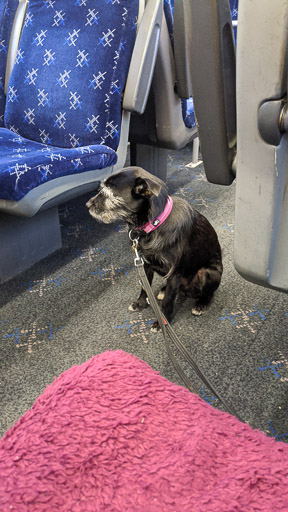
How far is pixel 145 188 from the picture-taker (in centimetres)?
144

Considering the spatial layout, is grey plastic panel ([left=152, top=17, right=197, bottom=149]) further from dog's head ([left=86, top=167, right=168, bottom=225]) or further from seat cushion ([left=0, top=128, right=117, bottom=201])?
dog's head ([left=86, top=167, right=168, bottom=225])

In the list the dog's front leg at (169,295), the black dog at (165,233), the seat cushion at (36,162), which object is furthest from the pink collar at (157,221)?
the seat cushion at (36,162)

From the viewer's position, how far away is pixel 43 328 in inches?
64.5

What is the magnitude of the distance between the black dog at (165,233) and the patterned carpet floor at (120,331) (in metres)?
0.11

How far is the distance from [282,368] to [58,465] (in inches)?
37.8

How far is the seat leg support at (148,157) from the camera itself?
8.47 feet

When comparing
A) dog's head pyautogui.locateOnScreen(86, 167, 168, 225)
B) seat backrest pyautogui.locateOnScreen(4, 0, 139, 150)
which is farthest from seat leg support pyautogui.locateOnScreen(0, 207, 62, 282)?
dog's head pyautogui.locateOnScreen(86, 167, 168, 225)

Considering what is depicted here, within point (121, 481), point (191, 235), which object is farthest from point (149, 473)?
point (191, 235)

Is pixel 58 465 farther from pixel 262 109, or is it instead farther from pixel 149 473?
pixel 262 109

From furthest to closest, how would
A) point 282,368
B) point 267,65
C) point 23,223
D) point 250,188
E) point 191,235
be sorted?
point 23,223, point 191,235, point 282,368, point 250,188, point 267,65

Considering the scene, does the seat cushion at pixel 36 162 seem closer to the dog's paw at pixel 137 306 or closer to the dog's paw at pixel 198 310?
the dog's paw at pixel 137 306

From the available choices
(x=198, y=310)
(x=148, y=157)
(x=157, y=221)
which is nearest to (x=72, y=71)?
(x=148, y=157)

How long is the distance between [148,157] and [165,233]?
49.1 inches

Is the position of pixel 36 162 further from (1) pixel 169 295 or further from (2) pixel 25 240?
(1) pixel 169 295
